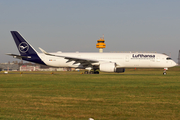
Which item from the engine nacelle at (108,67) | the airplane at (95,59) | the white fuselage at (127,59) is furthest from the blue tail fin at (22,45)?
the engine nacelle at (108,67)

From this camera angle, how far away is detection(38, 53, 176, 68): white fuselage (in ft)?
150

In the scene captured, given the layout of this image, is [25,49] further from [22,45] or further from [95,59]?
[95,59]

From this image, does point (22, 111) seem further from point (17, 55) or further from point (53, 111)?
point (17, 55)

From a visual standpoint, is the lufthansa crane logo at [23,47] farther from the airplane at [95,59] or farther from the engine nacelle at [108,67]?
the engine nacelle at [108,67]

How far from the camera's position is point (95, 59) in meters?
47.4

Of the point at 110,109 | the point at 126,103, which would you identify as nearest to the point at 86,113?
the point at 110,109

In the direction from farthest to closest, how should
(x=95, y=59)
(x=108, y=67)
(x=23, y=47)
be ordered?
1. (x=23, y=47)
2. (x=95, y=59)
3. (x=108, y=67)

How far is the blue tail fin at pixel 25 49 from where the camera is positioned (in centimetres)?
4791

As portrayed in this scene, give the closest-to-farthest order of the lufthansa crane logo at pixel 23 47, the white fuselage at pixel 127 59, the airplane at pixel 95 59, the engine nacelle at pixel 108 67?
1. the engine nacelle at pixel 108 67
2. the airplane at pixel 95 59
3. the white fuselage at pixel 127 59
4. the lufthansa crane logo at pixel 23 47

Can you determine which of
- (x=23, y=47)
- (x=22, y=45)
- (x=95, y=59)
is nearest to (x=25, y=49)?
(x=23, y=47)

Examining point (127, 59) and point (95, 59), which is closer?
point (127, 59)

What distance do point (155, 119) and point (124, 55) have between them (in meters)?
37.7

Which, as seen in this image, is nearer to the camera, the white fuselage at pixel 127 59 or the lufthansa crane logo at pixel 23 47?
the white fuselage at pixel 127 59

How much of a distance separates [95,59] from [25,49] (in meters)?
12.9
